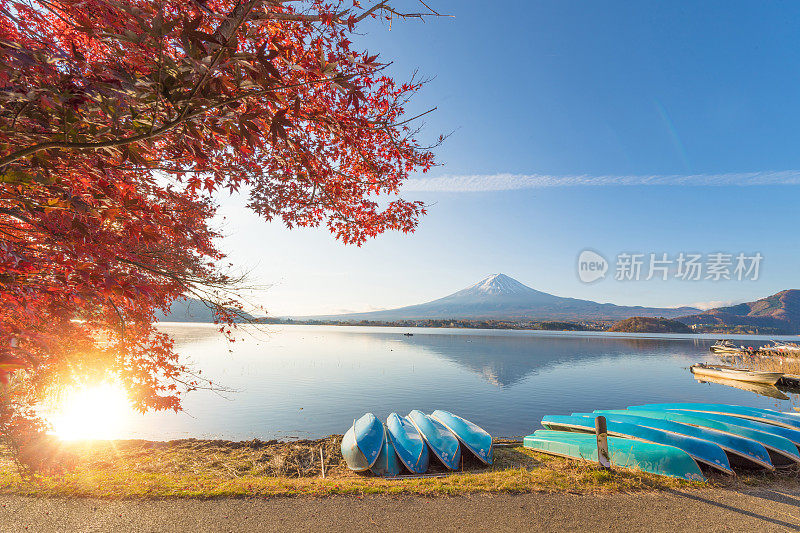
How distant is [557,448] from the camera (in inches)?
375

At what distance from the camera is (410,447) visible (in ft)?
30.7

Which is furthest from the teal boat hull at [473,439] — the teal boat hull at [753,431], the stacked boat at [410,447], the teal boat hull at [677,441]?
the teal boat hull at [753,431]

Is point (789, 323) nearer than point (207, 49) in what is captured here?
No

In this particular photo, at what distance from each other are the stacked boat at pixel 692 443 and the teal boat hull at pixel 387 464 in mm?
4243

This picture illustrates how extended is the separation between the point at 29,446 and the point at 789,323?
11657 inches

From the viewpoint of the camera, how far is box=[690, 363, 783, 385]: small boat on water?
26453 mm

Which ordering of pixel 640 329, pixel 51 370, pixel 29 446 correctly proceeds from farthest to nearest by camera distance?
pixel 640 329 → pixel 51 370 → pixel 29 446

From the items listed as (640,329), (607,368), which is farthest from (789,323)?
(607,368)

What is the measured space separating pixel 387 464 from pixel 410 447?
73cm

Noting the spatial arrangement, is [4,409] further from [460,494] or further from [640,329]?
[640,329]

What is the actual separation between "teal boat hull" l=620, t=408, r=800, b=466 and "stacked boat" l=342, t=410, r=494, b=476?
5858 mm

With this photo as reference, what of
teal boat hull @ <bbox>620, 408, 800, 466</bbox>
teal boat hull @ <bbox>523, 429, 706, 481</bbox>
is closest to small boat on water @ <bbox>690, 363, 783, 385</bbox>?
teal boat hull @ <bbox>620, 408, 800, 466</bbox>

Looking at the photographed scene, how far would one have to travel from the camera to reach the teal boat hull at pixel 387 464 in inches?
350

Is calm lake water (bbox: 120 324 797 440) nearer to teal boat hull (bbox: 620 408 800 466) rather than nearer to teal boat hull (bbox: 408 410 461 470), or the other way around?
teal boat hull (bbox: 408 410 461 470)
